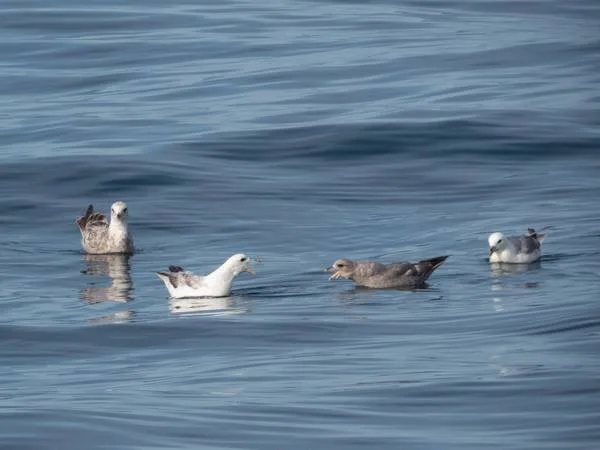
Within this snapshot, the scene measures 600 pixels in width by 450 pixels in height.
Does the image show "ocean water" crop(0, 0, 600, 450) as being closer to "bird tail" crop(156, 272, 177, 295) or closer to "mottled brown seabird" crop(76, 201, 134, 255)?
"mottled brown seabird" crop(76, 201, 134, 255)

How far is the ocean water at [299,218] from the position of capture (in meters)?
14.4

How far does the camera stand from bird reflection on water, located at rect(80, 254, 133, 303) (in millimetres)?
20594

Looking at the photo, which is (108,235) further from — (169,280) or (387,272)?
(387,272)

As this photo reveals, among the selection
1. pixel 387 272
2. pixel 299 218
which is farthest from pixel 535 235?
pixel 299 218

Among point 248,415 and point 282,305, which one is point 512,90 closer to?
point 282,305

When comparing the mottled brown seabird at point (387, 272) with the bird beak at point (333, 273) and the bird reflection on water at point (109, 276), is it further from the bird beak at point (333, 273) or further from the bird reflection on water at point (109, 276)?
the bird reflection on water at point (109, 276)

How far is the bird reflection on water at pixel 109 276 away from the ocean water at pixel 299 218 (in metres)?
0.07

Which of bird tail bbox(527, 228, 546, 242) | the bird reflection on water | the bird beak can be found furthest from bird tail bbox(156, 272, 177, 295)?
bird tail bbox(527, 228, 546, 242)

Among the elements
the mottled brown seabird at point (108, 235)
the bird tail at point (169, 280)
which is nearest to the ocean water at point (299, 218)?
the mottled brown seabird at point (108, 235)

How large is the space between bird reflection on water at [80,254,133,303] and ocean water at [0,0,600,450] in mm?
67

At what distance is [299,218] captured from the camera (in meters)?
25.8

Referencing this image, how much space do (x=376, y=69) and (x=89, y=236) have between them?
54.0 feet

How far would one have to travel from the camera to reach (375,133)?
31.8 meters

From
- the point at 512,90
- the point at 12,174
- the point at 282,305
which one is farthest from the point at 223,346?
the point at 512,90
